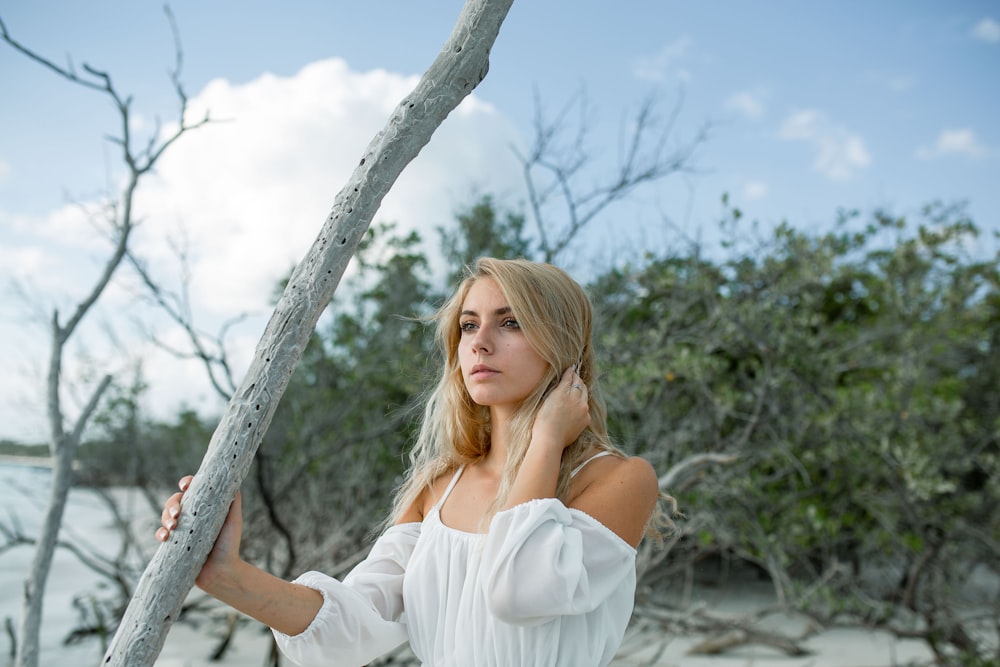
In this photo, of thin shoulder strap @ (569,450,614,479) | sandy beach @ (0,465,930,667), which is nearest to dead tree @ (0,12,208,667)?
sandy beach @ (0,465,930,667)

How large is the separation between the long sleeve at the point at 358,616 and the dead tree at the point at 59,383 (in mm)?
1999

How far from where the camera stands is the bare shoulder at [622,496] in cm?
159

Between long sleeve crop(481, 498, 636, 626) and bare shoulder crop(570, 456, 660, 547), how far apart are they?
0.12 feet

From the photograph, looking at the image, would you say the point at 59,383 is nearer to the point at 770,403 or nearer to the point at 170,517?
the point at 170,517

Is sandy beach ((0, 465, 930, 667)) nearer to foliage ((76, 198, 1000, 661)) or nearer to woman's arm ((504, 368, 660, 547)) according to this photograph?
foliage ((76, 198, 1000, 661))

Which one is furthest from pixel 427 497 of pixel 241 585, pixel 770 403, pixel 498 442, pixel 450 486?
pixel 770 403

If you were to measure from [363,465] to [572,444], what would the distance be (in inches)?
201

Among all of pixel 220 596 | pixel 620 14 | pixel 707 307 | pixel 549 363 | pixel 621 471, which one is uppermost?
pixel 620 14

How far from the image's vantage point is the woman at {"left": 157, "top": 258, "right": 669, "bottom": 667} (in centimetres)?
151

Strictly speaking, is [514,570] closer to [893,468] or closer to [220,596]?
[220,596]

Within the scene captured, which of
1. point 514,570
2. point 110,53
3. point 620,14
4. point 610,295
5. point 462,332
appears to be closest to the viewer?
point 514,570

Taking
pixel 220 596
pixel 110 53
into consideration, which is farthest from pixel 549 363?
pixel 110 53

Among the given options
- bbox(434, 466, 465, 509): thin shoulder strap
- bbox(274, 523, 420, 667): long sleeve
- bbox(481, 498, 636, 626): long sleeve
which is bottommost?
bbox(274, 523, 420, 667): long sleeve

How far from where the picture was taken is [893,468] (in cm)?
525
